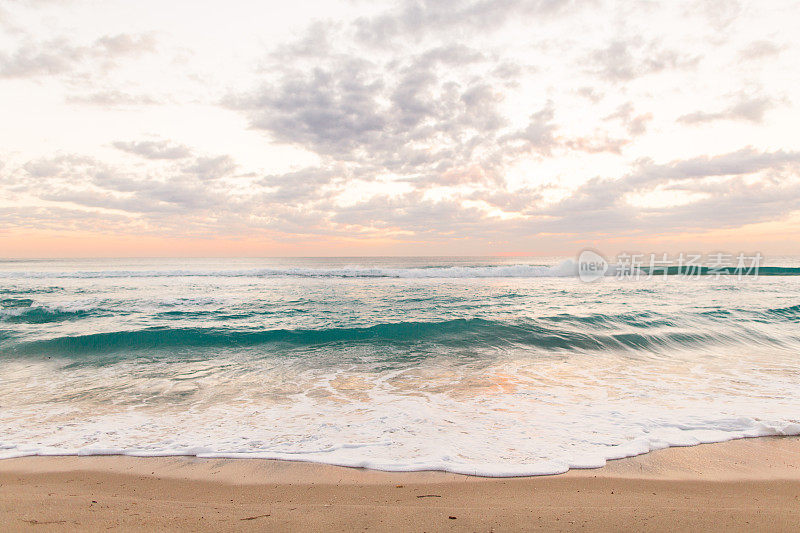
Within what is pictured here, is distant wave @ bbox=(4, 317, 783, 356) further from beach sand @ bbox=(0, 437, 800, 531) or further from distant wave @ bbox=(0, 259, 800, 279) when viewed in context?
distant wave @ bbox=(0, 259, 800, 279)

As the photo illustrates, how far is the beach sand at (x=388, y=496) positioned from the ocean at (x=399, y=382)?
24 centimetres

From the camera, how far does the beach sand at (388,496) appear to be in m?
2.74

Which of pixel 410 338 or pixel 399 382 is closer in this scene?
pixel 399 382

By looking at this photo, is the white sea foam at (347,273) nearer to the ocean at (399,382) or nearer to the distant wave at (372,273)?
the distant wave at (372,273)

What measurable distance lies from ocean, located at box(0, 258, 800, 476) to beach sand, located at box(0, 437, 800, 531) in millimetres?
236

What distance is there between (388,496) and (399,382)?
3511 millimetres

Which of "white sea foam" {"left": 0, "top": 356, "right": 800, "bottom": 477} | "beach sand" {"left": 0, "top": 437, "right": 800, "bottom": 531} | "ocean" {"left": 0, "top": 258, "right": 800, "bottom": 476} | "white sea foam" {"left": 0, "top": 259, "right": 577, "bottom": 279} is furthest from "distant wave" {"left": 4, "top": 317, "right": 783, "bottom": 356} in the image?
"white sea foam" {"left": 0, "top": 259, "right": 577, "bottom": 279}

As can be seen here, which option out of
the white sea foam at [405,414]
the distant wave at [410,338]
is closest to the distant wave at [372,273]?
the distant wave at [410,338]

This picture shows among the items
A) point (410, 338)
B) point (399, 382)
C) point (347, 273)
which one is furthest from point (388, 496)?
point (347, 273)

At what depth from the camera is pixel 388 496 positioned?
3.15 m

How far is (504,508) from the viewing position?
2924mm

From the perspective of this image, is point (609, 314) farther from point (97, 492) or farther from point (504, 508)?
point (97, 492)

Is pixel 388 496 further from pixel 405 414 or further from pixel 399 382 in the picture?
pixel 399 382

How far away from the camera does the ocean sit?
421 centimetres
